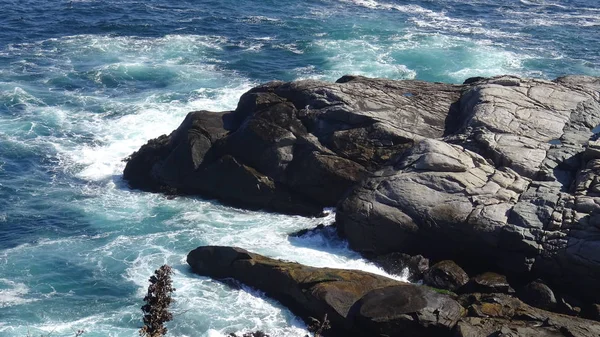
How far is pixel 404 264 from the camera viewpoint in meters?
32.3

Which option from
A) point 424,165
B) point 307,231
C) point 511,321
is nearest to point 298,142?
point 307,231

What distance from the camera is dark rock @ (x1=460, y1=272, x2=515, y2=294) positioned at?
98.4 feet

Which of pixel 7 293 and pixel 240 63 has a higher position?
pixel 240 63

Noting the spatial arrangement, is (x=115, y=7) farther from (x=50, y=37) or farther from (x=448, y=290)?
(x=448, y=290)

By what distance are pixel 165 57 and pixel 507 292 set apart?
1633 inches

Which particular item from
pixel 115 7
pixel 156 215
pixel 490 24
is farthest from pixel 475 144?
pixel 115 7

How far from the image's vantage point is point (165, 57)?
2477 inches

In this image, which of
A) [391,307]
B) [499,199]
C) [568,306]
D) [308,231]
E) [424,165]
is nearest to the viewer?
[391,307]

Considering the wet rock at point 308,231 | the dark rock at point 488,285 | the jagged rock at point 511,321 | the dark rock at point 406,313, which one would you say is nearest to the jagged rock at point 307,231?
the wet rock at point 308,231

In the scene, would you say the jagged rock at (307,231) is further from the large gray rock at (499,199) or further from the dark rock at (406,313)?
the dark rock at (406,313)

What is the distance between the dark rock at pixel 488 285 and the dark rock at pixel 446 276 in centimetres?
39

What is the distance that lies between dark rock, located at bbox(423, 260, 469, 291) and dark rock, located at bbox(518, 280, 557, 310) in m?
2.50

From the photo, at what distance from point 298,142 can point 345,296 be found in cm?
1218

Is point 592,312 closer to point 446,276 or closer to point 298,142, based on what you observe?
point 446,276
